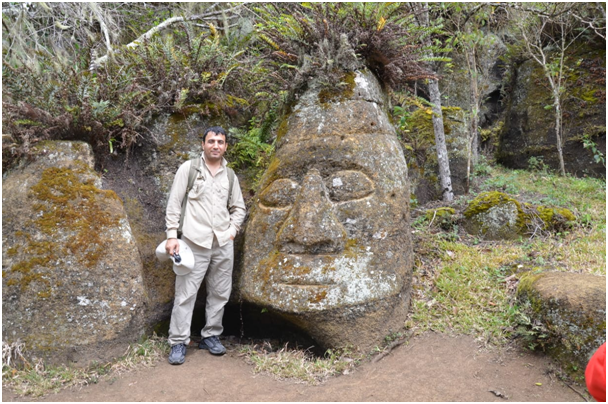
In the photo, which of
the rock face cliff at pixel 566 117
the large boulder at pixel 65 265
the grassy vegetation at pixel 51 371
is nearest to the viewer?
the grassy vegetation at pixel 51 371

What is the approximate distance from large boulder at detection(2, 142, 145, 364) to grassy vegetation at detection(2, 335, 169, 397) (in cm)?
9

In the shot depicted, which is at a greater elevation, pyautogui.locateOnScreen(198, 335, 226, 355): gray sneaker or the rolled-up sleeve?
the rolled-up sleeve

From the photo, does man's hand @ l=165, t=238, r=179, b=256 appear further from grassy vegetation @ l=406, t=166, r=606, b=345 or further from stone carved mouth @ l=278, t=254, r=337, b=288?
grassy vegetation @ l=406, t=166, r=606, b=345

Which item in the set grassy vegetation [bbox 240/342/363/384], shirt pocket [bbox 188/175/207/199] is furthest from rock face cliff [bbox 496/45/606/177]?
shirt pocket [bbox 188/175/207/199]

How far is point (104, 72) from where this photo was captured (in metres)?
6.19

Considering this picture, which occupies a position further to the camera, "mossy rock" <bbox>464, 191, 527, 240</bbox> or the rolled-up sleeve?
"mossy rock" <bbox>464, 191, 527, 240</bbox>

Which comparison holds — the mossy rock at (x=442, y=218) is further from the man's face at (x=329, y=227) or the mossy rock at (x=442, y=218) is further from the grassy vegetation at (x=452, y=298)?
the man's face at (x=329, y=227)

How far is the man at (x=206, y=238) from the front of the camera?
15.2 feet

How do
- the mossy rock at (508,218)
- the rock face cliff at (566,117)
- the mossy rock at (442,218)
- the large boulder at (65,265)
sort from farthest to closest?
the rock face cliff at (566,117) → the mossy rock at (442,218) → the mossy rock at (508,218) → the large boulder at (65,265)

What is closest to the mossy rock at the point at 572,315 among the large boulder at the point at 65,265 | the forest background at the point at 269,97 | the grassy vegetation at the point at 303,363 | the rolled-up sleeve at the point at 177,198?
the forest background at the point at 269,97

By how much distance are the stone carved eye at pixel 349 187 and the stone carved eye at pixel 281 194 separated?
43 cm

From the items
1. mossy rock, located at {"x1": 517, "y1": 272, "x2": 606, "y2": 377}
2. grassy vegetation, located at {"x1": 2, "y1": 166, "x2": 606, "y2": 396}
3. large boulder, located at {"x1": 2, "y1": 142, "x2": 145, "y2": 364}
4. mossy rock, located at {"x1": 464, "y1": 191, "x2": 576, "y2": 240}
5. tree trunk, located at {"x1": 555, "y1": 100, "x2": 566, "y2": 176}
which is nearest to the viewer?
mossy rock, located at {"x1": 517, "y1": 272, "x2": 606, "y2": 377}

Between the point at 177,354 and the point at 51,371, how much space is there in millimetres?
1203

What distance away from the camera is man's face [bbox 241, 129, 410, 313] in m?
4.55
